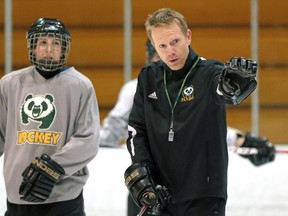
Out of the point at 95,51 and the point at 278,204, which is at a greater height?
the point at 95,51

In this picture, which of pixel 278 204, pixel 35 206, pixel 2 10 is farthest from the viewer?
pixel 2 10

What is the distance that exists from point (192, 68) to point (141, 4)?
2.31 m

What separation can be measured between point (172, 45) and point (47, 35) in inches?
21.8

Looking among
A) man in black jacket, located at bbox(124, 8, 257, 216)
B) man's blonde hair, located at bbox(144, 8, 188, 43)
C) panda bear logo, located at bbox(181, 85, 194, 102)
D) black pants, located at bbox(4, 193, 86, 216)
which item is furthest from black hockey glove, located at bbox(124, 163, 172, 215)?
man's blonde hair, located at bbox(144, 8, 188, 43)

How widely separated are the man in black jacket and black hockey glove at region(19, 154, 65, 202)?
11.2 inches

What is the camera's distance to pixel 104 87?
4.72m

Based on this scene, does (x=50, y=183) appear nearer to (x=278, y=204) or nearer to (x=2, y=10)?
(x=278, y=204)

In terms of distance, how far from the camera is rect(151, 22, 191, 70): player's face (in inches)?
90.3

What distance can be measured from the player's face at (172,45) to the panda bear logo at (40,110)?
20.1 inches

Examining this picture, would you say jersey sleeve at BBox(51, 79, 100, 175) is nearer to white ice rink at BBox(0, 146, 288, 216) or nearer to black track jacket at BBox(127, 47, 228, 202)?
black track jacket at BBox(127, 47, 228, 202)

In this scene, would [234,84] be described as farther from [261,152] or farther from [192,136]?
[261,152]

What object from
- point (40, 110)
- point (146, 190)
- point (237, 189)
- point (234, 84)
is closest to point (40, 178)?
point (40, 110)

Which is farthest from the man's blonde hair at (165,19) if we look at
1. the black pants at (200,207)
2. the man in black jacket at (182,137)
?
the black pants at (200,207)

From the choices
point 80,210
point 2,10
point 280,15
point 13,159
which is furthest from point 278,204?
point 2,10
